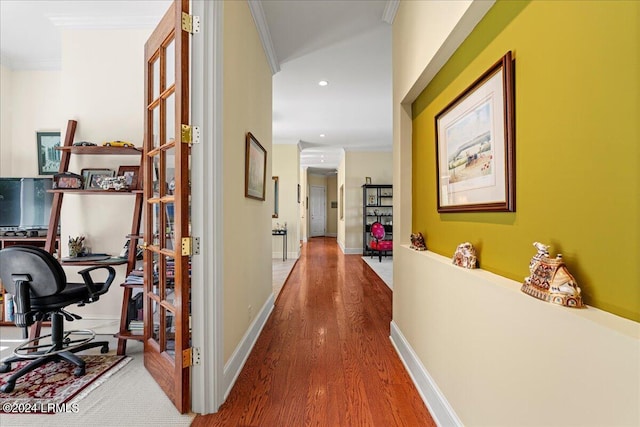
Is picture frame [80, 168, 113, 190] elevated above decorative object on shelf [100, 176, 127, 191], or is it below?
above

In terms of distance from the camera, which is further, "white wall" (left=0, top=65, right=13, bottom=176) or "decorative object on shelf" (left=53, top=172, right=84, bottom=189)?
"white wall" (left=0, top=65, right=13, bottom=176)

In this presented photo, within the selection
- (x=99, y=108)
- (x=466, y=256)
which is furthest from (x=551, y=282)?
(x=99, y=108)

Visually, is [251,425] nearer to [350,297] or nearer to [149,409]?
[149,409]

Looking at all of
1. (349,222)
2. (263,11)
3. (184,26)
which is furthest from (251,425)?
(349,222)

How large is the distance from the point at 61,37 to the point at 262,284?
3143mm

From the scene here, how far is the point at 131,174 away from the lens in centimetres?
274

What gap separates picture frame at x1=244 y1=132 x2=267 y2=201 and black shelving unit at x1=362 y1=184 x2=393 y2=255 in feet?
16.5

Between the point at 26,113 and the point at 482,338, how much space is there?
16.0 ft

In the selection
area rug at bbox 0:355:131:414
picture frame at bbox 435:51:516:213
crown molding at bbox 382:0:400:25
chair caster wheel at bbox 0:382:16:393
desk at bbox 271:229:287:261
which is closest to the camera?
picture frame at bbox 435:51:516:213

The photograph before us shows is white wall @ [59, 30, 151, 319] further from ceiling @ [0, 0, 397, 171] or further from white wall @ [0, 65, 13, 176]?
white wall @ [0, 65, 13, 176]

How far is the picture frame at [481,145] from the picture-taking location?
116 cm

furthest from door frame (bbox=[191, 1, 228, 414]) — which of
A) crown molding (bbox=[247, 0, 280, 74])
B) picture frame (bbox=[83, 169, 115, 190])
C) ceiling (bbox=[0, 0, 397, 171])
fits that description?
picture frame (bbox=[83, 169, 115, 190])

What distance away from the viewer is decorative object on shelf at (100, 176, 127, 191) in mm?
→ 2576

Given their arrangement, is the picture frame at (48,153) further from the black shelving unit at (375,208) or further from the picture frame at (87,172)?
the black shelving unit at (375,208)
